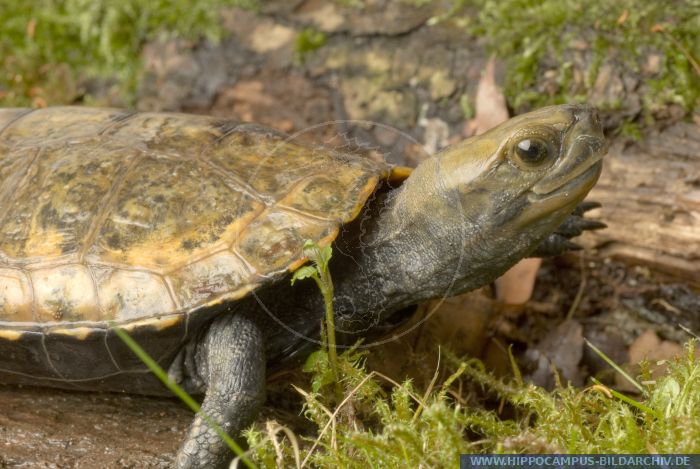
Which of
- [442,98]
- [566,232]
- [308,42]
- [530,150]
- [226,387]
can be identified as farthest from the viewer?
[308,42]

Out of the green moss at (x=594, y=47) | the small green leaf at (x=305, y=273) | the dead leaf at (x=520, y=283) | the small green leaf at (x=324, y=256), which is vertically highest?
the green moss at (x=594, y=47)

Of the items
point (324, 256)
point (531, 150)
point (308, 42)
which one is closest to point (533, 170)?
point (531, 150)

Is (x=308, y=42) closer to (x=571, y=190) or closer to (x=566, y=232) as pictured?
(x=566, y=232)

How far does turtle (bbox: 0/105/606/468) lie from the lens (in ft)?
8.85

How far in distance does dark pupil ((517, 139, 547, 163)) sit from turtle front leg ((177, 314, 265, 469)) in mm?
1241

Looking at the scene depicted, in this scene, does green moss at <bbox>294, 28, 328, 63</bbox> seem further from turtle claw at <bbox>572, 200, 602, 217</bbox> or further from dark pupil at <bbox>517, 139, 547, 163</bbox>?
dark pupil at <bbox>517, 139, 547, 163</bbox>

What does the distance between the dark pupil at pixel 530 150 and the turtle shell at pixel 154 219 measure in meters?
0.66

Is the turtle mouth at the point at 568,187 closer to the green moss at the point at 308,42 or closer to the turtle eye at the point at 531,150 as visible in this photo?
the turtle eye at the point at 531,150

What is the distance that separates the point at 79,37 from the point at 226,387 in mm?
3803

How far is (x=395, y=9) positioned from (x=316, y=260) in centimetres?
274

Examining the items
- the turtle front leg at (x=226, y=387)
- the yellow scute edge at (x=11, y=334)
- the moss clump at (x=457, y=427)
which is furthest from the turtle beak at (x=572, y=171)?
the yellow scute edge at (x=11, y=334)

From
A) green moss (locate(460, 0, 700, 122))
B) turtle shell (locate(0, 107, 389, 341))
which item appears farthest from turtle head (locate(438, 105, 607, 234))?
green moss (locate(460, 0, 700, 122))

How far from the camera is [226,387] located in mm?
2721

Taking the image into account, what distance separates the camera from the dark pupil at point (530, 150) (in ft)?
8.59
